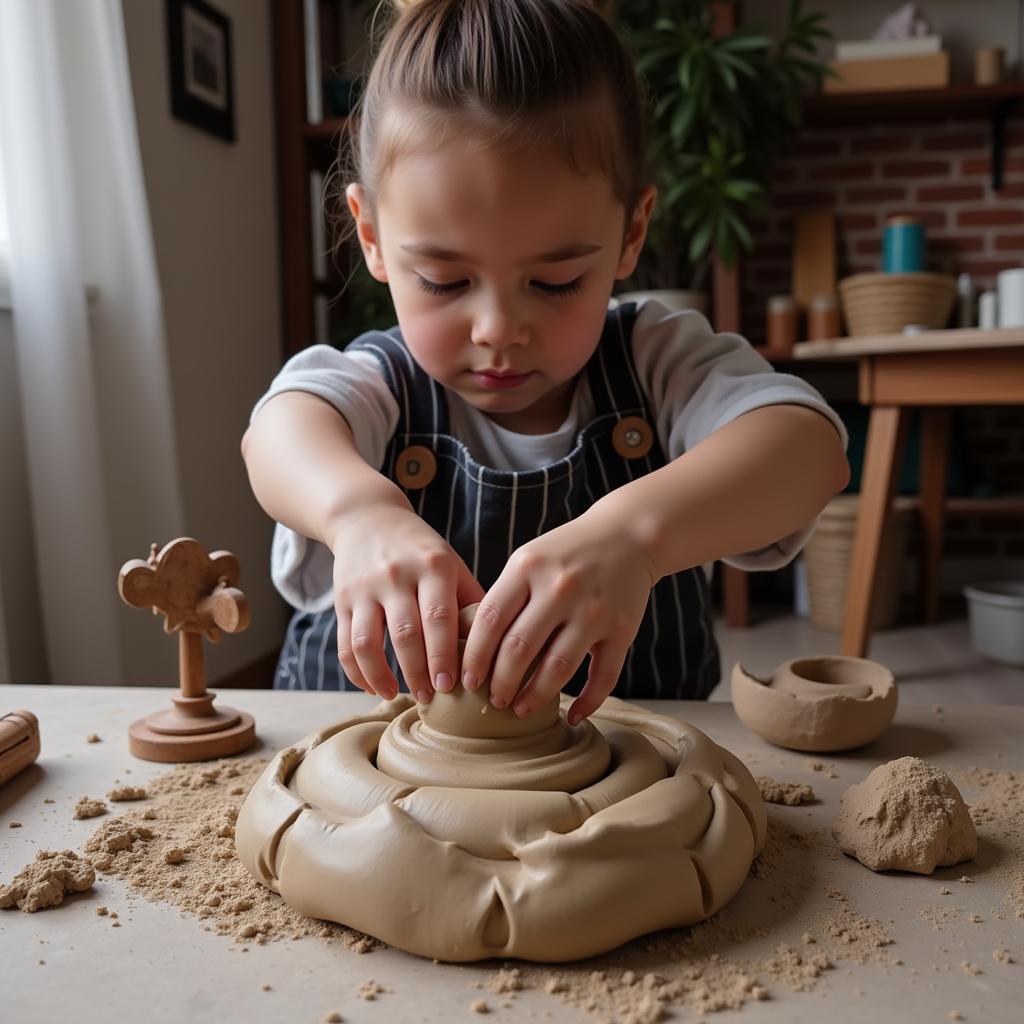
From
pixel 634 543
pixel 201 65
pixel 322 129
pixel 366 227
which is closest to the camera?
pixel 634 543

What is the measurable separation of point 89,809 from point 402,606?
0.93 ft

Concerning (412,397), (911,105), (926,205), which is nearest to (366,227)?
(412,397)

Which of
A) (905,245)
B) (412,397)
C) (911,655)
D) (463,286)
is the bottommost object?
(911,655)

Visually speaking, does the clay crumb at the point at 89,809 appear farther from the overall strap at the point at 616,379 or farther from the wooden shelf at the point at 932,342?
the wooden shelf at the point at 932,342

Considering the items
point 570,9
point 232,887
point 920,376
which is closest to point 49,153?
point 570,9

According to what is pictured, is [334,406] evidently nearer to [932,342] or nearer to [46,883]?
[46,883]

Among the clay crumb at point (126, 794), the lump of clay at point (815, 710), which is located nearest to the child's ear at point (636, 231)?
the lump of clay at point (815, 710)

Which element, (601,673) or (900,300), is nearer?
(601,673)

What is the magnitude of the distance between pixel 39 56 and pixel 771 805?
1684mm

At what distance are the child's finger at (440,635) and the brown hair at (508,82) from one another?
1.34ft

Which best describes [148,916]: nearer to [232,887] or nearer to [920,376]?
[232,887]

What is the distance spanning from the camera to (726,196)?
2.77 meters

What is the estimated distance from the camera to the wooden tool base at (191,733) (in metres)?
0.81

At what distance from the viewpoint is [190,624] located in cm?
83
